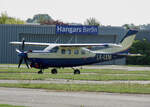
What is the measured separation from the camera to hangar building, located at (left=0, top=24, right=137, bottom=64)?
5928cm

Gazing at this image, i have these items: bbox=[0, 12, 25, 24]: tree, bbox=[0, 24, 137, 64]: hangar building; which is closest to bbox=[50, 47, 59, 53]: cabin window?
bbox=[0, 24, 137, 64]: hangar building

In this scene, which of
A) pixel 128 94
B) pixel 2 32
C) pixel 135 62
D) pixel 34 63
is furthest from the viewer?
pixel 135 62

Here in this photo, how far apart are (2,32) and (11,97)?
42.3 m

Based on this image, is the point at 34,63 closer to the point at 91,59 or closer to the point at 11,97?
the point at 91,59

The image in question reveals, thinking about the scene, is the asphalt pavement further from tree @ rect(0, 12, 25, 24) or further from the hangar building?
tree @ rect(0, 12, 25, 24)

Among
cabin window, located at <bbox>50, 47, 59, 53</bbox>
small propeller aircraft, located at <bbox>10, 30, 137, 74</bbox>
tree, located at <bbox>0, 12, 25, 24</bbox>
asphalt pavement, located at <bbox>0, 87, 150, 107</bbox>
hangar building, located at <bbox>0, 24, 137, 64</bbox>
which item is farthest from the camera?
tree, located at <bbox>0, 12, 25, 24</bbox>

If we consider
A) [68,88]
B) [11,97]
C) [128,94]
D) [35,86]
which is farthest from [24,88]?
[128,94]

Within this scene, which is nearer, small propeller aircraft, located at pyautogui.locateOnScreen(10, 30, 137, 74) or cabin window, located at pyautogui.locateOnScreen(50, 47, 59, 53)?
small propeller aircraft, located at pyautogui.locateOnScreen(10, 30, 137, 74)

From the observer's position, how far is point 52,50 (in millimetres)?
35469

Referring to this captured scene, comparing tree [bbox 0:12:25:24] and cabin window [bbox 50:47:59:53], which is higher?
tree [bbox 0:12:25:24]

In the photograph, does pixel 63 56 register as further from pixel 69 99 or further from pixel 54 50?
pixel 69 99

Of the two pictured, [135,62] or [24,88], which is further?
[135,62]

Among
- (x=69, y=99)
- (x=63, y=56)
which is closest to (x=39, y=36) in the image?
(x=63, y=56)

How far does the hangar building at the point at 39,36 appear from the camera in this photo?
59281 mm
